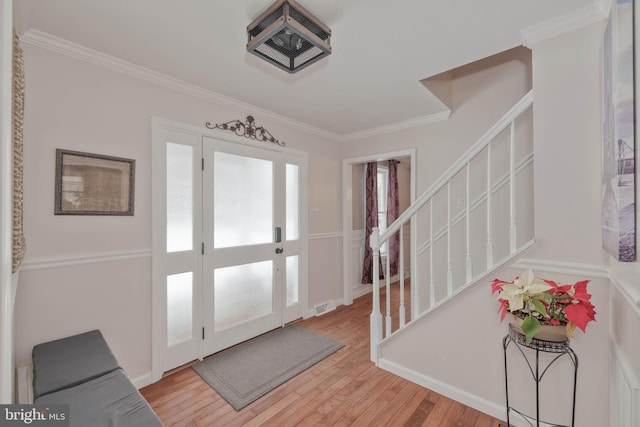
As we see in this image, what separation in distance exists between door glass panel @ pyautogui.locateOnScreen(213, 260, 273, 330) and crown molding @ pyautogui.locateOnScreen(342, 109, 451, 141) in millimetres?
2048

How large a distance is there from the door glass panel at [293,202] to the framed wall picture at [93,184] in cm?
162

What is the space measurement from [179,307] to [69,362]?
34.0 inches

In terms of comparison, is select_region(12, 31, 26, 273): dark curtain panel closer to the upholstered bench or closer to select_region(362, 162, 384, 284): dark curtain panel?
the upholstered bench

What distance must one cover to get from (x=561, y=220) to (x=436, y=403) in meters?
1.46

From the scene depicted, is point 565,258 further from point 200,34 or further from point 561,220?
point 200,34

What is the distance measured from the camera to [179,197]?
2352 mm

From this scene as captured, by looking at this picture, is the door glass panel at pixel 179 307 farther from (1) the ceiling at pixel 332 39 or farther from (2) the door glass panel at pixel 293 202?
(1) the ceiling at pixel 332 39

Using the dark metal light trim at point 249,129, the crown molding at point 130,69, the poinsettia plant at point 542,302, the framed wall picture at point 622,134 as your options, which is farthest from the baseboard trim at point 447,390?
the crown molding at point 130,69

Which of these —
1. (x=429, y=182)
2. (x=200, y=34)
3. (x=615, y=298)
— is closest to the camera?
(x=615, y=298)

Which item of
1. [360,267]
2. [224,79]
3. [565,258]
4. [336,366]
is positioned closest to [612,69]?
[565,258]

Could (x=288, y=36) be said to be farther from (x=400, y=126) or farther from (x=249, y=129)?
(x=400, y=126)

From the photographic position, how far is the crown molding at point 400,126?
3.01m

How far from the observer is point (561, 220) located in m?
1.57

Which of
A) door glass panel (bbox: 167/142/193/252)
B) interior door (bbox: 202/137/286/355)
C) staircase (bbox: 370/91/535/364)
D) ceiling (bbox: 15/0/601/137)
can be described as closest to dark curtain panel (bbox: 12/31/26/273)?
ceiling (bbox: 15/0/601/137)
